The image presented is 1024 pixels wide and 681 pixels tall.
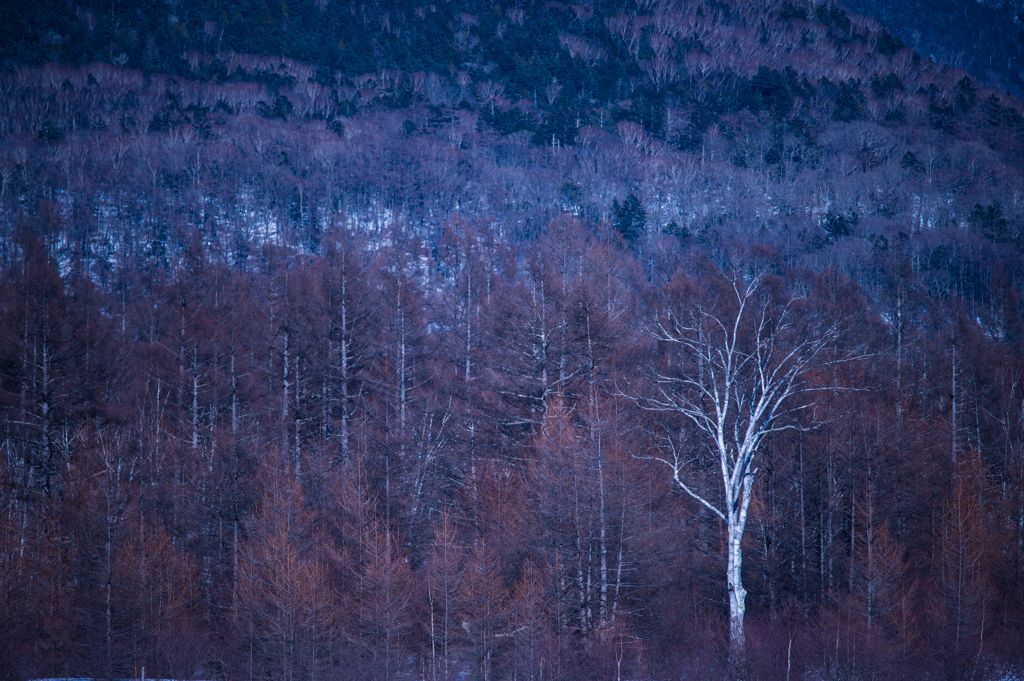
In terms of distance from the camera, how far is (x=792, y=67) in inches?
6531

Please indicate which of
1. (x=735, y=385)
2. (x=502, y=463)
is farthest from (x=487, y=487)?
(x=735, y=385)

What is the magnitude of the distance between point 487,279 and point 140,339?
2434cm

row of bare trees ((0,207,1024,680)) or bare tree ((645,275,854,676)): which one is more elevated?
bare tree ((645,275,854,676))

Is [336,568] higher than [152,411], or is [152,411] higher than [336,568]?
[152,411]

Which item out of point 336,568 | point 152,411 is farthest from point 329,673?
point 152,411

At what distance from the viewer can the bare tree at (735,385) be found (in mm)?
21516

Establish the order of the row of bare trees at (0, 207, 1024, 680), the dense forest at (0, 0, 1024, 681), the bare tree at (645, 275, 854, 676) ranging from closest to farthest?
1. the bare tree at (645, 275, 854, 676)
2. the row of bare trees at (0, 207, 1024, 680)
3. the dense forest at (0, 0, 1024, 681)

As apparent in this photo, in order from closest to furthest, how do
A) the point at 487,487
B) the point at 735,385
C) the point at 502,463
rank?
the point at 735,385
the point at 487,487
the point at 502,463

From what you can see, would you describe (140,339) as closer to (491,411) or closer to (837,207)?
(491,411)

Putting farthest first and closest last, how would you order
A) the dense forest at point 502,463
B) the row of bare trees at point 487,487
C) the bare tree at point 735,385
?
the dense forest at point 502,463 < the row of bare trees at point 487,487 < the bare tree at point 735,385

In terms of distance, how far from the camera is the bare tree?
21.5 m

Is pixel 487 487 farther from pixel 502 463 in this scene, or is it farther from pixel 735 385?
pixel 735 385

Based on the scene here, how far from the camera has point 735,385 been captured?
23.8 metres

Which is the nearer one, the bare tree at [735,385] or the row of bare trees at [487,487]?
the bare tree at [735,385]
